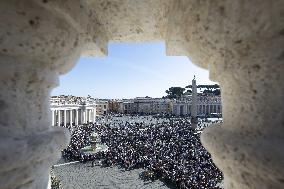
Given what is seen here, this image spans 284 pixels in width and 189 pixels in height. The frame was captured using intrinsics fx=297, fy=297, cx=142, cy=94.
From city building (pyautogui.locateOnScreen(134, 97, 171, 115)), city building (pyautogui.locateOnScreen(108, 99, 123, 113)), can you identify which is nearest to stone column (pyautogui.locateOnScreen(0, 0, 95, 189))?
city building (pyautogui.locateOnScreen(134, 97, 171, 115))

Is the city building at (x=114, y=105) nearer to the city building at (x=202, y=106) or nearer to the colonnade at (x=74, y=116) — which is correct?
the city building at (x=202, y=106)

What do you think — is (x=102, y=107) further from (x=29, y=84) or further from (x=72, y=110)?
(x=29, y=84)

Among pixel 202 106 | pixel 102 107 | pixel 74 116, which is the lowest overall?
pixel 74 116

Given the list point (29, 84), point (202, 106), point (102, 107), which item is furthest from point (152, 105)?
point (29, 84)

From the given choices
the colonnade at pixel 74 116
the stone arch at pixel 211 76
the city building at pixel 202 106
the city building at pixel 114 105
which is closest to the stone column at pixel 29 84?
the stone arch at pixel 211 76

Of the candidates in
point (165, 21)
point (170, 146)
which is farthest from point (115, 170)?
point (165, 21)

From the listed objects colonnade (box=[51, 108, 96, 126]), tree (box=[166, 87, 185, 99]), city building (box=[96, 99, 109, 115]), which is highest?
tree (box=[166, 87, 185, 99])

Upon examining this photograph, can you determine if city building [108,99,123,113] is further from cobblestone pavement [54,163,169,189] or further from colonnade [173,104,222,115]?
cobblestone pavement [54,163,169,189]
